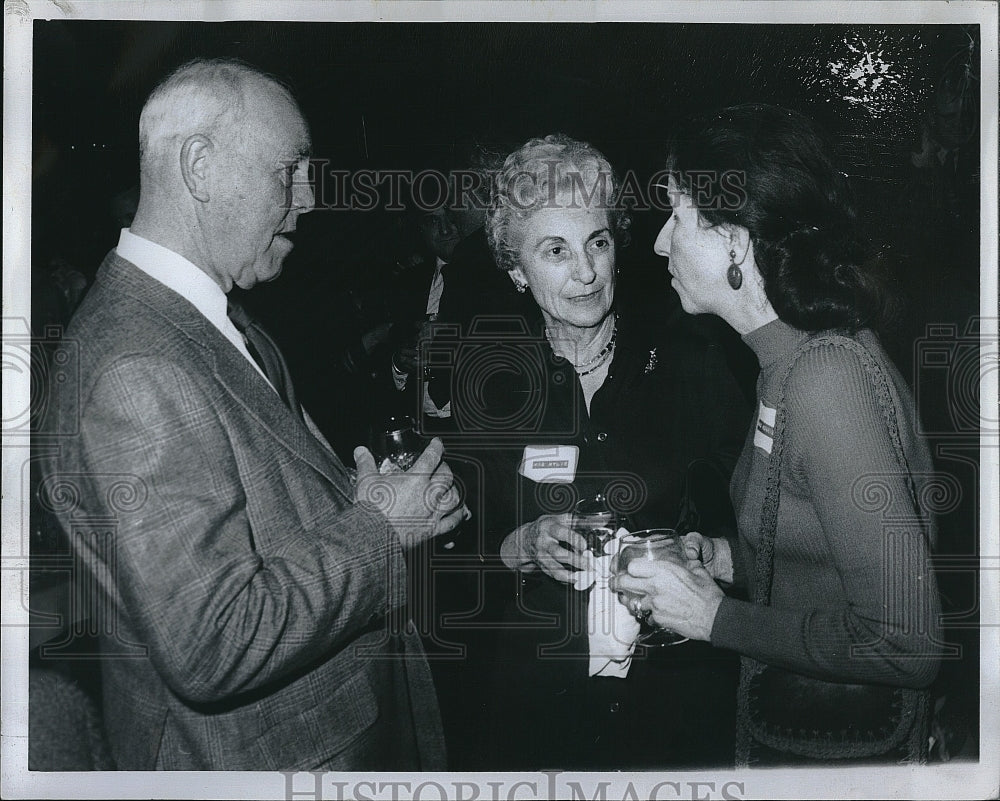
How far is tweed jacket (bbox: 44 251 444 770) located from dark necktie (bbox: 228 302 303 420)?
4 cm

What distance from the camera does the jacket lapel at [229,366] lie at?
1.95 m

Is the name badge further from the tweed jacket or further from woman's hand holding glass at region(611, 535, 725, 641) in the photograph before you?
the tweed jacket

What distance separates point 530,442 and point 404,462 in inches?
11.2

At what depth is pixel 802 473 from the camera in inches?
80.3

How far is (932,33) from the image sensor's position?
218 centimetres

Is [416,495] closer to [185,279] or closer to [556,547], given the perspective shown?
[556,547]

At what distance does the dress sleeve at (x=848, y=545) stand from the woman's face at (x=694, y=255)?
0.25 metres

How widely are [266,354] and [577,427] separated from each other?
70cm

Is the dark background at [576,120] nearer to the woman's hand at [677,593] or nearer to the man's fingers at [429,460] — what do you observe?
the man's fingers at [429,460]

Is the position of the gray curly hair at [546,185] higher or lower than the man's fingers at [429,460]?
higher

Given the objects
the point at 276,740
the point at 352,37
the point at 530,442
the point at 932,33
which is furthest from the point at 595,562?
the point at 932,33

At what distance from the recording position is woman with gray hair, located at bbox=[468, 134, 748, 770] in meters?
2.08

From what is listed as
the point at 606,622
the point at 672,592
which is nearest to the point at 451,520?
the point at 606,622

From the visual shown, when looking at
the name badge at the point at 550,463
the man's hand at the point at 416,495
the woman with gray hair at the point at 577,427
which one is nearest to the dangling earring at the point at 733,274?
the woman with gray hair at the point at 577,427
